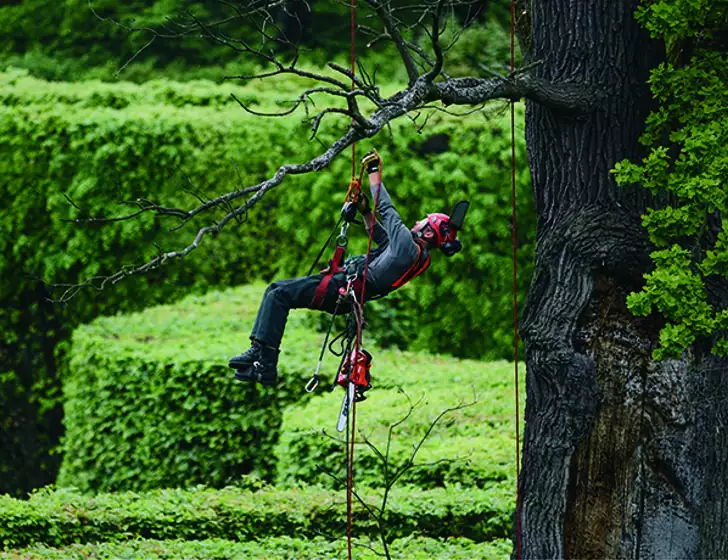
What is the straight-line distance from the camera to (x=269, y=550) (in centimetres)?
745

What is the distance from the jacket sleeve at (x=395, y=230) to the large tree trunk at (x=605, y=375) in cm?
76

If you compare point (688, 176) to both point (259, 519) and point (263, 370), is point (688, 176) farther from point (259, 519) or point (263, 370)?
point (259, 519)

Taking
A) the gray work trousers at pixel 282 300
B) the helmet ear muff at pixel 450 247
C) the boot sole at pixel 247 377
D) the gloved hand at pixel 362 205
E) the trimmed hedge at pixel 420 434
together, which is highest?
the gloved hand at pixel 362 205

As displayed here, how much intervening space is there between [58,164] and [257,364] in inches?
348

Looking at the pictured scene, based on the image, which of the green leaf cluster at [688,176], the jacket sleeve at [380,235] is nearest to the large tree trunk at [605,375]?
the green leaf cluster at [688,176]

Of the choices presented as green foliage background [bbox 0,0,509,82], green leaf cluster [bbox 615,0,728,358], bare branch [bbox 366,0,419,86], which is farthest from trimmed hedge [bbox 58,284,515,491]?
green foliage background [bbox 0,0,509,82]

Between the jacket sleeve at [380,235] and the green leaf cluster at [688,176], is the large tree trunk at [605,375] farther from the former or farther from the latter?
the jacket sleeve at [380,235]

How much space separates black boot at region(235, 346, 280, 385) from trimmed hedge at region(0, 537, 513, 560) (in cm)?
212

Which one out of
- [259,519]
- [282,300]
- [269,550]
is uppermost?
A: [282,300]

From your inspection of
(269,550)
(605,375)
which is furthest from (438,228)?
(269,550)

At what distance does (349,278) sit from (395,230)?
31 cm

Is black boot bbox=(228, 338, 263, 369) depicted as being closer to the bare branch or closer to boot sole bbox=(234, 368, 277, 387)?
boot sole bbox=(234, 368, 277, 387)

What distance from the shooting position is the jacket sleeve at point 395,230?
515cm

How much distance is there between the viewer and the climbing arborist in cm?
518
